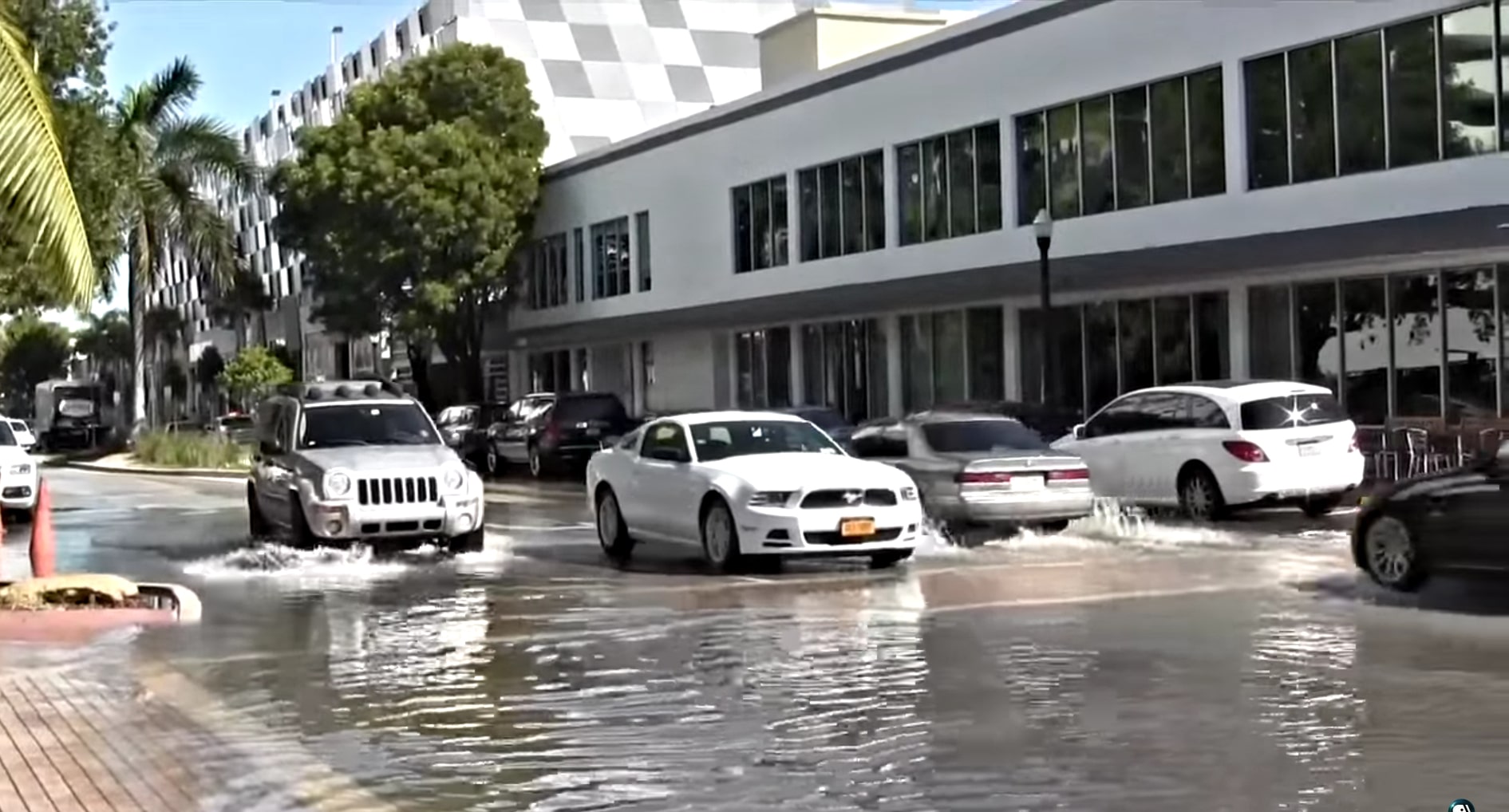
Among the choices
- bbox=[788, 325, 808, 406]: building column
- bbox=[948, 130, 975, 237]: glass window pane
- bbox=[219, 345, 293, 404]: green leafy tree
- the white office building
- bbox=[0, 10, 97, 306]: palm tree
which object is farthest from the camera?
bbox=[219, 345, 293, 404]: green leafy tree

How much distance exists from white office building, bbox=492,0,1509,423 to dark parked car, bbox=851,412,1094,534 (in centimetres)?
691

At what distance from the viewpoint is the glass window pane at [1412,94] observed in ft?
83.6

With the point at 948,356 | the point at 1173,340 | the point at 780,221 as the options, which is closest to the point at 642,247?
the point at 780,221

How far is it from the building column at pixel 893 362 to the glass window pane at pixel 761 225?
5.07 m

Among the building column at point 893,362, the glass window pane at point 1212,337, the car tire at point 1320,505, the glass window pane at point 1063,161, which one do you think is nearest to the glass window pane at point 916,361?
the building column at point 893,362

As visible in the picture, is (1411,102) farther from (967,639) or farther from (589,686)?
(589,686)

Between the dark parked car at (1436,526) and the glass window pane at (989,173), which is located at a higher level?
the glass window pane at (989,173)

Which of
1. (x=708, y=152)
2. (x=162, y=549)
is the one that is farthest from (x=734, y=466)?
(x=708, y=152)

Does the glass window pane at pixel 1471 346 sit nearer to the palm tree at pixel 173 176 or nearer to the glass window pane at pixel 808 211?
the glass window pane at pixel 808 211

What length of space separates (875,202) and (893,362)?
3.36 meters

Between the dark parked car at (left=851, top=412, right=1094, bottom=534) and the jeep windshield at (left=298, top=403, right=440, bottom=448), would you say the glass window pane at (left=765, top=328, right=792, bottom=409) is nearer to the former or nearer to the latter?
the dark parked car at (left=851, top=412, right=1094, bottom=534)

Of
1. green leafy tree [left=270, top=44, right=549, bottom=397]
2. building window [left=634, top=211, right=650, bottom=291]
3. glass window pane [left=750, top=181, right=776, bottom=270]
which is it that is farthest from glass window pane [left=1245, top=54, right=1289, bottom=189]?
green leafy tree [left=270, top=44, right=549, bottom=397]

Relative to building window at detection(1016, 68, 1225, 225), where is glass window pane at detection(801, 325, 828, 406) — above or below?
below

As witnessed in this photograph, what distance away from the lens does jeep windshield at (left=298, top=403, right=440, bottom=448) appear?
19875mm
